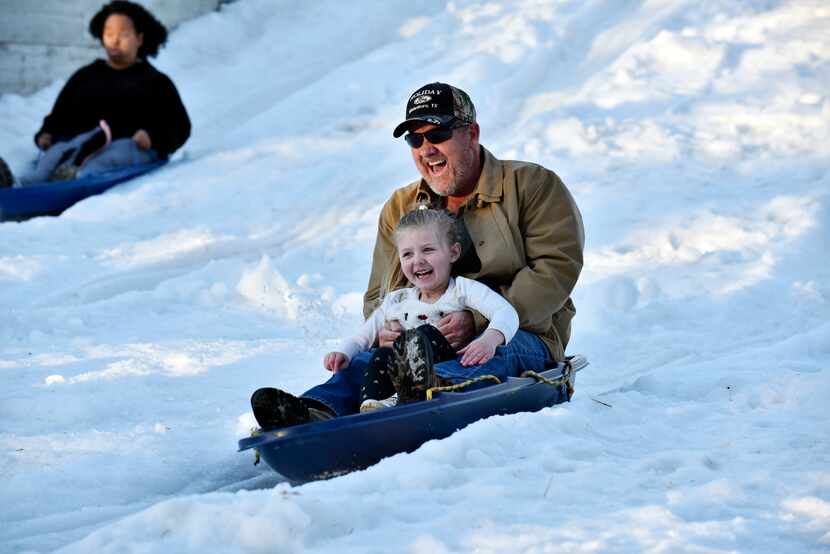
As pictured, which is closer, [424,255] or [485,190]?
[424,255]

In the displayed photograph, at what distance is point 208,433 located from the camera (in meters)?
3.78

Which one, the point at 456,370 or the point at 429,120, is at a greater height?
the point at 429,120

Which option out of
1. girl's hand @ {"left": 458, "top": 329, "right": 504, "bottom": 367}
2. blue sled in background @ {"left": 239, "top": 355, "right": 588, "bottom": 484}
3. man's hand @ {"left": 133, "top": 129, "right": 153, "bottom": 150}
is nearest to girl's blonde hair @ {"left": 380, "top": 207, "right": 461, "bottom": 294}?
girl's hand @ {"left": 458, "top": 329, "right": 504, "bottom": 367}

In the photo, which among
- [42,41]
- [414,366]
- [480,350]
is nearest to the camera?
[414,366]

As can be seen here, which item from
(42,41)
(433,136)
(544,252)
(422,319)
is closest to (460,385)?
(422,319)

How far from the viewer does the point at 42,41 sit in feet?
31.2

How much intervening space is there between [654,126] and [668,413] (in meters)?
3.64

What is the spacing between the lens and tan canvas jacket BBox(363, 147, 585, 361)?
11.4 feet

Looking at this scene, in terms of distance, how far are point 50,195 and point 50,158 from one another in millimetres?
557

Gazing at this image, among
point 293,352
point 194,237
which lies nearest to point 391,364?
point 293,352

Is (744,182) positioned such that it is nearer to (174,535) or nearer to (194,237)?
(194,237)

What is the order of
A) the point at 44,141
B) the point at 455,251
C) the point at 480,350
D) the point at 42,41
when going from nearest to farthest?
the point at 480,350 < the point at 455,251 < the point at 44,141 < the point at 42,41

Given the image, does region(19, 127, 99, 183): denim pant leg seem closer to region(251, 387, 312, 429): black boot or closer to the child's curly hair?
the child's curly hair

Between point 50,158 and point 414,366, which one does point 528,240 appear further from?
point 50,158
